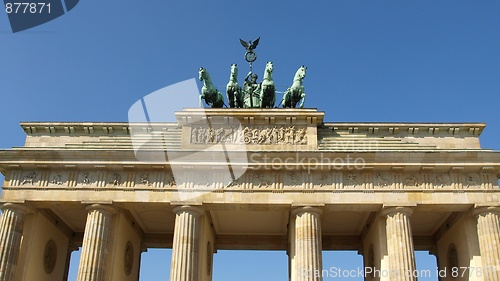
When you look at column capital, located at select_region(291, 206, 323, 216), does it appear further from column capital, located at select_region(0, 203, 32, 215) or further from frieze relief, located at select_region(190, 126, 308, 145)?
column capital, located at select_region(0, 203, 32, 215)

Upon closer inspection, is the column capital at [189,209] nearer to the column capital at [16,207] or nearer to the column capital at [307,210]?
the column capital at [307,210]

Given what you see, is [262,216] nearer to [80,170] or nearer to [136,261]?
[136,261]

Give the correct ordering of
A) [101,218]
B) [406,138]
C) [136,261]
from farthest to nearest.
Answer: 1. [136,261]
2. [406,138]
3. [101,218]

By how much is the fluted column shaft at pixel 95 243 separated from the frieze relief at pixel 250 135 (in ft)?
18.3

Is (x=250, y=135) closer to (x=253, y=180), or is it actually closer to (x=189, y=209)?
(x=253, y=180)

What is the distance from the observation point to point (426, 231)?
3114cm

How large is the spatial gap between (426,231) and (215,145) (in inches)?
533

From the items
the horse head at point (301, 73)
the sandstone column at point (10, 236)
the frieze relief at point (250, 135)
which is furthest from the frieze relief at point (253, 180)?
the horse head at point (301, 73)

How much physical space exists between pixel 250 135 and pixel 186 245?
6417mm

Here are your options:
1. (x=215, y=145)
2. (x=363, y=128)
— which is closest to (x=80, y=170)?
(x=215, y=145)

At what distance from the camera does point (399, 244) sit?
2478 cm

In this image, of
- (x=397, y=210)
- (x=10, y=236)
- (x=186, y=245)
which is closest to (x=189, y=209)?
(x=186, y=245)

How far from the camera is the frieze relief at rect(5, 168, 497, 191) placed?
25.9m

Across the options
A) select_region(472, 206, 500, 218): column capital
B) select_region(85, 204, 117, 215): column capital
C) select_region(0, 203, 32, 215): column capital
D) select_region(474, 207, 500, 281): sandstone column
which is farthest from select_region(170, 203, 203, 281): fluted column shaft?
select_region(474, 207, 500, 281): sandstone column
